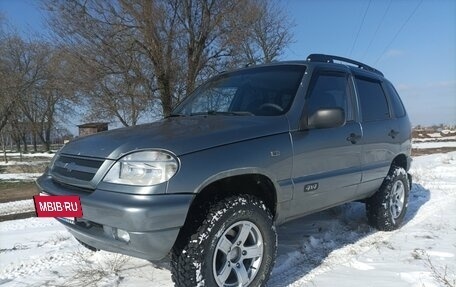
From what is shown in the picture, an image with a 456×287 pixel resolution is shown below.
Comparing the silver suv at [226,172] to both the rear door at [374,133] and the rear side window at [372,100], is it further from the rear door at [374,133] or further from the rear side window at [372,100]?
the rear side window at [372,100]

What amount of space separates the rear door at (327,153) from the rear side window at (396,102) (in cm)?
120

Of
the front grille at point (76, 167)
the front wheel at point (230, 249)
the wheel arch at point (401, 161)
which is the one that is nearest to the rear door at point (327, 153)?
the front wheel at point (230, 249)

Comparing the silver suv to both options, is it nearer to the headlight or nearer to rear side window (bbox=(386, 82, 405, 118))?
the headlight

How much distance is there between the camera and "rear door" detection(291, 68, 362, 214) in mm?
3904

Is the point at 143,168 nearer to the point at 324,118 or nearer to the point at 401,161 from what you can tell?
the point at 324,118

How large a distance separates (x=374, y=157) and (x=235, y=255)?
8.02ft

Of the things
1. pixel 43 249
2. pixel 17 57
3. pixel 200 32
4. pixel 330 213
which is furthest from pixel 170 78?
pixel 17 57

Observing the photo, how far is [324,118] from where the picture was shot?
12.7 ft

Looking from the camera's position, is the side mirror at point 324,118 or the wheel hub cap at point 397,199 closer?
the side mirror at point 324,118

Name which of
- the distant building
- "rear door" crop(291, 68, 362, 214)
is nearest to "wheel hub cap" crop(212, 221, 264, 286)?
"rear door" crop(291, 68, 362, 214)

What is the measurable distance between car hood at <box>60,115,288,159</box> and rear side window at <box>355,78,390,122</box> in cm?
171

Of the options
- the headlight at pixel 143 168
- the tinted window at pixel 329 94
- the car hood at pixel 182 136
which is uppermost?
the tinted window at pixel 329 94

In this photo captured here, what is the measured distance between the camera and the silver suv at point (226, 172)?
2959mm

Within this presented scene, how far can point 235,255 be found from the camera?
3381 millimetres
